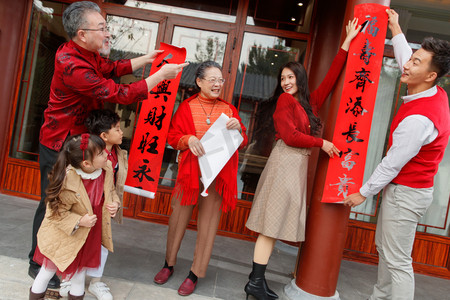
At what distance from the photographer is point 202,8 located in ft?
12.4

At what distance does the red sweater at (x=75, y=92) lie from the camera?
2014mm

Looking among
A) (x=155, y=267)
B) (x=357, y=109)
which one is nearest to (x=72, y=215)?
(x=155, y=267)

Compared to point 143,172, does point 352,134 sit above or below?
above

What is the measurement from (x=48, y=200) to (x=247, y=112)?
7.95 feet

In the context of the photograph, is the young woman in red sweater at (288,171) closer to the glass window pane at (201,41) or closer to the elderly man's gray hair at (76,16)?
the elderly man's gray hair at (76,16)

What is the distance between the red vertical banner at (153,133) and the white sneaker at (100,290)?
2.27 feet

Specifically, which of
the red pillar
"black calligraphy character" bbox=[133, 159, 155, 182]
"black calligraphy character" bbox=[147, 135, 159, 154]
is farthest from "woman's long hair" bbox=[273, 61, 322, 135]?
"black calligraphy character" bbox=[133, 159, 155, 182]

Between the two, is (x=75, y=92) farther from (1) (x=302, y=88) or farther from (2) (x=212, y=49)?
(2) (x=212, y=49)

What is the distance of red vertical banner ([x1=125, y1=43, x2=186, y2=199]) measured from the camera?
2586mm

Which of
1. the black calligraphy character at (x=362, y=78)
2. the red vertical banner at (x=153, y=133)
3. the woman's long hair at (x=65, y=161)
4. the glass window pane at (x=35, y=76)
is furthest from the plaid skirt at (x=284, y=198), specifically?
the glass window pane at (x=35, y=76)

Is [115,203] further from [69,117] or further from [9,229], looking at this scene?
[9,229]

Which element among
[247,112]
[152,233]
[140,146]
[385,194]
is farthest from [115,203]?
[247,112]

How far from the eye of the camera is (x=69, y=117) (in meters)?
2.17

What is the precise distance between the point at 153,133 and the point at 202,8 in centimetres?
193
